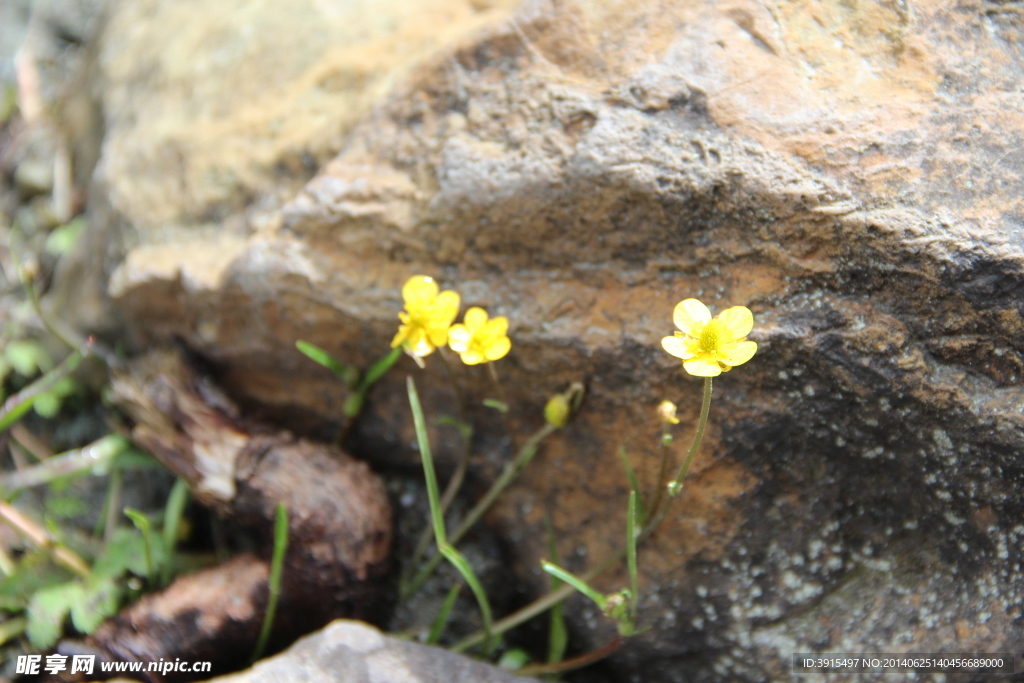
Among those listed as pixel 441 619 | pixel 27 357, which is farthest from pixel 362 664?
pixel 27 357

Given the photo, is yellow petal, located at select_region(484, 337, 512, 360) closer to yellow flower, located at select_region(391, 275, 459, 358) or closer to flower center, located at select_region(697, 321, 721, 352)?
yellow flower, located at select_region(391, 275, 459, 358)

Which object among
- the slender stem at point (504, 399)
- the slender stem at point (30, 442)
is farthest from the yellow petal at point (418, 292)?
the slender stem at point (30, 442)

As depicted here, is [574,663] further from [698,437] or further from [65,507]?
[65,507]

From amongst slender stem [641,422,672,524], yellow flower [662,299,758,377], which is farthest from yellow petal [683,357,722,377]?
slender stem [641,422,672,524]

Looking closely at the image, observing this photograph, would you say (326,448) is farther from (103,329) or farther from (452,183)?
(103,329)

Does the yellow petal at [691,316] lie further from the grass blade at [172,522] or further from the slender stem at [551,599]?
the grass blade at [172,522]

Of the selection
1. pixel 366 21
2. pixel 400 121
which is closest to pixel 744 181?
pixel 400 121
